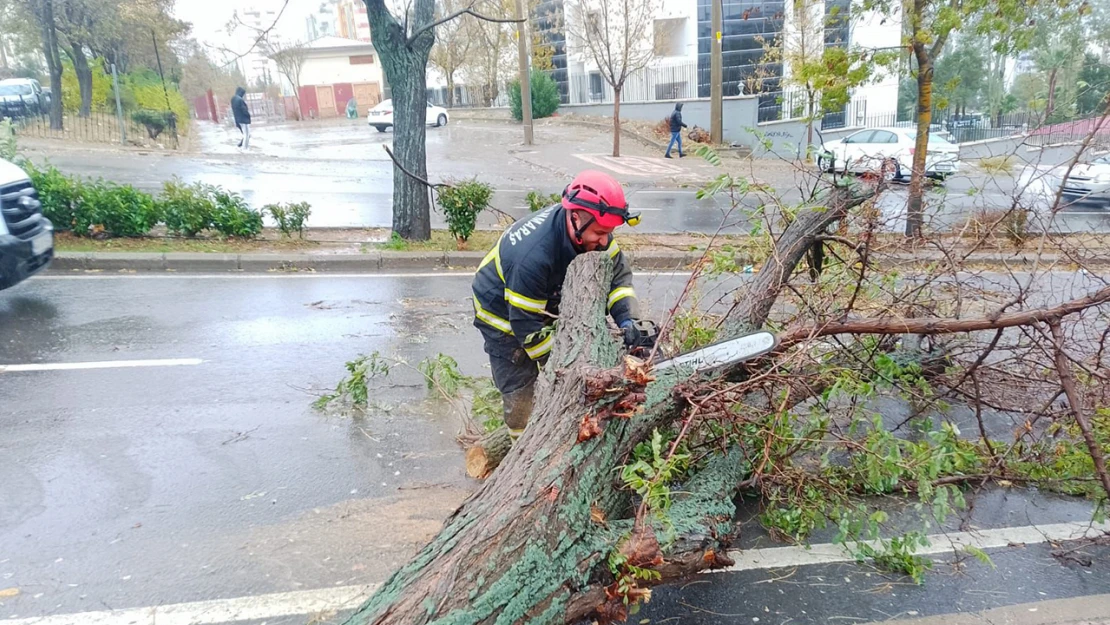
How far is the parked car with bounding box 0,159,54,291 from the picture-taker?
5934mm

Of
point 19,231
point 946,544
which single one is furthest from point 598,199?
point 19,231

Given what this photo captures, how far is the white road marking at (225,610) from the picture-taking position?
2.70m

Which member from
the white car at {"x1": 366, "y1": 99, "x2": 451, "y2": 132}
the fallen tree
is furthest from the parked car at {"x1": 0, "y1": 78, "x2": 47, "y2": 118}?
the fallen tree

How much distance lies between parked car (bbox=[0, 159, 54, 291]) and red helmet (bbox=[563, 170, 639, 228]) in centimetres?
527

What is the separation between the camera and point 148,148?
20344mm

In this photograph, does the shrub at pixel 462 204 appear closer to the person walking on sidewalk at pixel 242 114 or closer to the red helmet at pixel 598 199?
the red helmet at pixel 598 199

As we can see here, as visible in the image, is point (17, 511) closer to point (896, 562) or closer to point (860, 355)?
point (896, 562)

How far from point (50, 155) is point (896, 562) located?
2037 centimetres

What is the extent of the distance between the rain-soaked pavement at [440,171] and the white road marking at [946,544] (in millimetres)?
3191

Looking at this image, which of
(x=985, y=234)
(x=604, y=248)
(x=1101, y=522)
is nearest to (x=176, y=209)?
(x=604, y=248)

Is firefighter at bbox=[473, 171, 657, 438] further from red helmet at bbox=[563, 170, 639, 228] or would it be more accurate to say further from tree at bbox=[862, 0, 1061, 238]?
tree at bbox=[862, 0, 1061, 238]

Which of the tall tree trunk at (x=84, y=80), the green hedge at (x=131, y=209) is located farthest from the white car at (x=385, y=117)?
the green hedge at (x=131, y=209)

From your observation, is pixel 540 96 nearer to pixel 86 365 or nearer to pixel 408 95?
pixel 408 95

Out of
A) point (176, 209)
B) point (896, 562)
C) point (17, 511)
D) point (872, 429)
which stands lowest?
point (896, 562)
